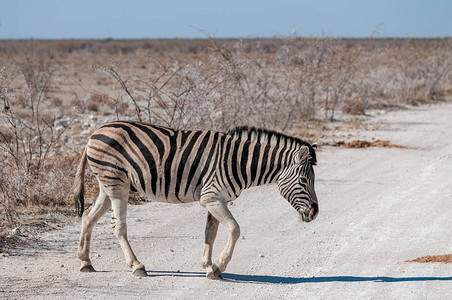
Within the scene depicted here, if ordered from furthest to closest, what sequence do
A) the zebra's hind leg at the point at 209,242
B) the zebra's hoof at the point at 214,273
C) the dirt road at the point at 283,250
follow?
the zebra's hind leg at the point at 209,242, the zebra's hoof at the point at 214,273, the dirt road at the point at 283,250

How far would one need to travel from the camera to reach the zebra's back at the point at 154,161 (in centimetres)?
645

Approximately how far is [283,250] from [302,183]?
143cm

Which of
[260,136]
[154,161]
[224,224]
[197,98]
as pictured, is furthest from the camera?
[197,98]

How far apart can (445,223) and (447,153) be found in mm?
5738

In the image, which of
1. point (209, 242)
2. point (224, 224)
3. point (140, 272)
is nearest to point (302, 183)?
point (224, 224)

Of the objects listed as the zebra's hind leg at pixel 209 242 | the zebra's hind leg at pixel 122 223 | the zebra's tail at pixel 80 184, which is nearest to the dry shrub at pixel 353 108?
the zebra's hind leg at pixel 209 242

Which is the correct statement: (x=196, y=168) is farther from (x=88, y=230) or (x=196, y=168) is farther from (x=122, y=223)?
(x=88, y=230)

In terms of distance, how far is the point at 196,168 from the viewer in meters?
6.46

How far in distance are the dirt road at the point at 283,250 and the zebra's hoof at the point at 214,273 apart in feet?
0.21

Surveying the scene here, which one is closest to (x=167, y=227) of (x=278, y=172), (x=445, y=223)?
(x=278, y=172)

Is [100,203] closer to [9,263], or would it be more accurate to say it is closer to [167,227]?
[9,263]

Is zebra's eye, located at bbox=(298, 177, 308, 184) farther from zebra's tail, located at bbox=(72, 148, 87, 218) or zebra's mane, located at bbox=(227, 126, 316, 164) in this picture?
zebra's tail, located at bbox=(72, 148, 87, 218)

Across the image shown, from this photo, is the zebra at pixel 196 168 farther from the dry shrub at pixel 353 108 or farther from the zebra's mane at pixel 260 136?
the dry shrub at pixel 353 108

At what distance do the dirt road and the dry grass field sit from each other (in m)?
0.92
